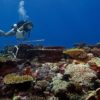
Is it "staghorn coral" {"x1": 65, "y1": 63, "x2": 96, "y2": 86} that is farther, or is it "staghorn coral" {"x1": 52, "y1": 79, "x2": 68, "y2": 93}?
"staghorn coral" {"x1": 65, "y1": 63, "x2": 96, "y2": 86}

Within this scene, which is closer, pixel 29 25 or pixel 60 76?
pixel 60 76

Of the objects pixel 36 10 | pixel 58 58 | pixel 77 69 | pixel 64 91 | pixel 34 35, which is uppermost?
pixel 36 10

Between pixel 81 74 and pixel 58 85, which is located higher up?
pixel 81 74

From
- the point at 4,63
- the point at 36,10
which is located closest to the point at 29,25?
the point at 4,63

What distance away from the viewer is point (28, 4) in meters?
135

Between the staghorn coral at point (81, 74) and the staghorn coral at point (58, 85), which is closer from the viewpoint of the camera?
the staghorn coral at point (58, 85)

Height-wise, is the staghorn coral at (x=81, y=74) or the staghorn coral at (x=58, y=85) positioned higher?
the staghorn coral at (x=81, y=74)

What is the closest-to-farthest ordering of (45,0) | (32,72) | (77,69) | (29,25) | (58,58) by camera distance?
(77,69)
(32,72)
(58,58)
(29,25)
(45,0)

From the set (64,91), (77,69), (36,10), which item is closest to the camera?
(64,91)

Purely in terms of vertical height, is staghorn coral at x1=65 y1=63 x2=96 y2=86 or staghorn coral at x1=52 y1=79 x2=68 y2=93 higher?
staghorn coral at x1=65 y1=63 x2=96 y2=86

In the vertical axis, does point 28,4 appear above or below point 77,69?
Result: above

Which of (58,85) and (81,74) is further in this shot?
(81,74)

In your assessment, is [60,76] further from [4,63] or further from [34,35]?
[34,35]

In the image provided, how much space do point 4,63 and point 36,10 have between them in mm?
138537
